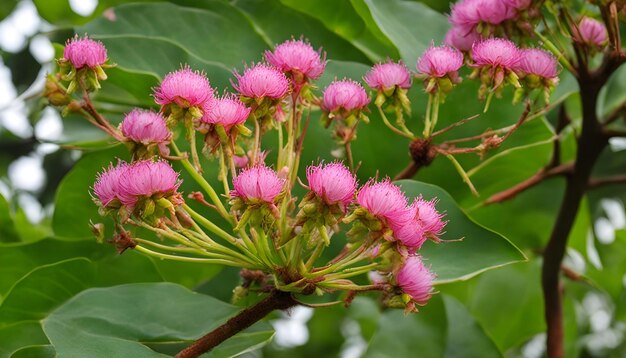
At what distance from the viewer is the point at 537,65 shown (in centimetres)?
121

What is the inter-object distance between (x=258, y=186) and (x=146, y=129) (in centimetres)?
17

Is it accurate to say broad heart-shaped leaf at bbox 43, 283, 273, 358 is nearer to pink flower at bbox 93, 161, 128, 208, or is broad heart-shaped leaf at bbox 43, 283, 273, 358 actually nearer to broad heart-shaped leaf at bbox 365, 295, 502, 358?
pink flower at bbox 93, 161, 128, 208

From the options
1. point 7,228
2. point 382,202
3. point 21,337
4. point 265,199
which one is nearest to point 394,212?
point 382,202

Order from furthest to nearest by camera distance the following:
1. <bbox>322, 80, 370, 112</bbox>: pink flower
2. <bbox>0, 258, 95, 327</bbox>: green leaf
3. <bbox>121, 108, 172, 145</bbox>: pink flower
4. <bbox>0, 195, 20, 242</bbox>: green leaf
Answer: <bbox>0, 195, 20, 242</bbox>: green leaf, <bbox>0, 258, 95, 327</bbox>: green leaf, <bbox>322, 80, 370, 112</bbox>: pink flower, <bbox>121, 108, 172, 145</bbox>: pink flower

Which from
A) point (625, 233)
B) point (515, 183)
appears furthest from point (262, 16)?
point (625, 233)

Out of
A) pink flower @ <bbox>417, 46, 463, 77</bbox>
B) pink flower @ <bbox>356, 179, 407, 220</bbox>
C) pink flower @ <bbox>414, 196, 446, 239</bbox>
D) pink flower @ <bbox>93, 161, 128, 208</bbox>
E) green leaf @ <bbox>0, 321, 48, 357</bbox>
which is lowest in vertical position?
pink flower @ <bbox>414, 196, 446, 239</bbox>

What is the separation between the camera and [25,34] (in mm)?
2180

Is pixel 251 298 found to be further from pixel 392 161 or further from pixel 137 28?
pixel 137 28

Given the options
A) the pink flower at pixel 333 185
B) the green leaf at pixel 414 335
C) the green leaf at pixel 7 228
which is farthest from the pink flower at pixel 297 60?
the green leaf at pixel 7 228

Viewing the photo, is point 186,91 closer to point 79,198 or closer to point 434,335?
point 79,198

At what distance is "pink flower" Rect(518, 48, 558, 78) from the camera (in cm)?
121

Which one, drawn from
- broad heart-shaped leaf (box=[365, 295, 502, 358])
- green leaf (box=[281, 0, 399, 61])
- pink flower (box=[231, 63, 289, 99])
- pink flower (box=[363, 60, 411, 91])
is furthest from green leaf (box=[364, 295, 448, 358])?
pink flower (box=[231, 63, 289, 99])

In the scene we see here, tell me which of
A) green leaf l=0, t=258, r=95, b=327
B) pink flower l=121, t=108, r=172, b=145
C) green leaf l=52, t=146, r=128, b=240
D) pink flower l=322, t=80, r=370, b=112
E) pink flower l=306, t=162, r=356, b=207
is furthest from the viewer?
green leaf l=52, t=146, r=128, b=240

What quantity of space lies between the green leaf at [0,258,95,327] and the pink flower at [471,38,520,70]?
1.95ft
